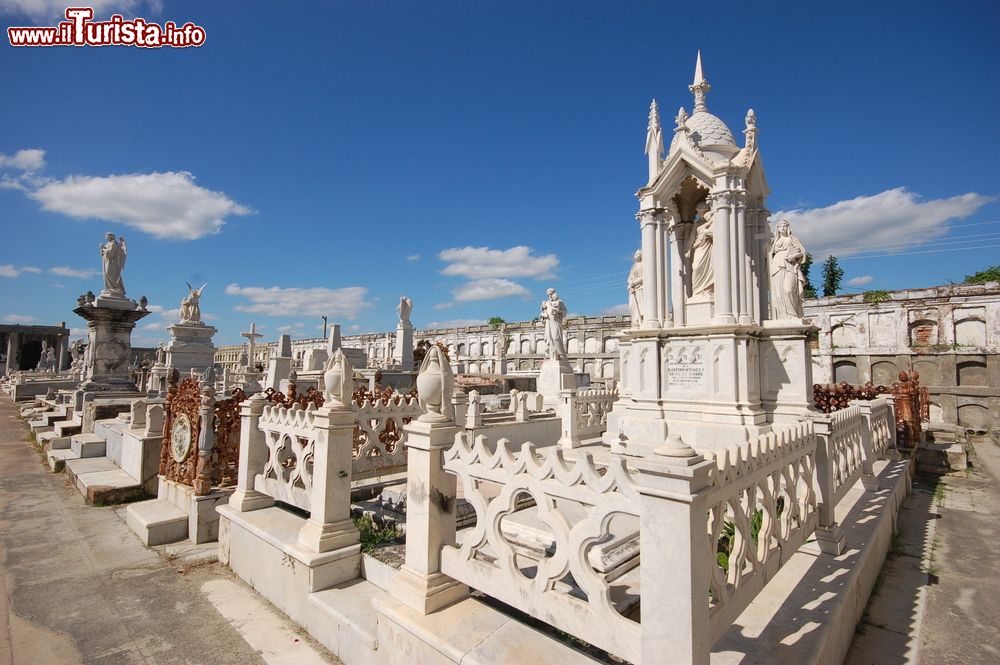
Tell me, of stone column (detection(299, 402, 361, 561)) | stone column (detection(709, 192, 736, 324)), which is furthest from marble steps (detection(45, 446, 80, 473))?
stone column (detection(709, 192, 736, 324))

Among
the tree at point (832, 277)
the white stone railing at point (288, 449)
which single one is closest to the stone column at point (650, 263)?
the white stone railing at point (288, 449)

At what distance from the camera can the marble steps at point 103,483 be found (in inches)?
298

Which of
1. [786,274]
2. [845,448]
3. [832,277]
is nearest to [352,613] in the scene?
[845,448]

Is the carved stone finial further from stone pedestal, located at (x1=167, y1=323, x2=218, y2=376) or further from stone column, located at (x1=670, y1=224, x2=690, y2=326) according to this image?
stone pedestal, located at (x1=167, y1=323, x2=218, y2=376)

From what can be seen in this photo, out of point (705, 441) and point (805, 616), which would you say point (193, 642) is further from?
point (705, 441)

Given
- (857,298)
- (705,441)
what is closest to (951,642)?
(705,441)

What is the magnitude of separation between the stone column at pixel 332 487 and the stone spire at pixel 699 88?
9.89 meters

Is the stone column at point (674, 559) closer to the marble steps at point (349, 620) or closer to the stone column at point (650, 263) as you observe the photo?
the marble steps at point (349, 620)

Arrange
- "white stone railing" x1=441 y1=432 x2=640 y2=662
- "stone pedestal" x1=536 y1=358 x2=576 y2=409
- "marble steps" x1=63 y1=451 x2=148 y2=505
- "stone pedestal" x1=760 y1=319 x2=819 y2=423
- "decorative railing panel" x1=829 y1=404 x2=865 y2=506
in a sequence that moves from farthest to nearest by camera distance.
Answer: "stone pedestal" x1=536 y1=358 x2=576 y2=409, "stone pedestal" x1=760 y1=319 x2=819 y2=423, "marble steps" x1=63 y1=451 x2=148 y2=505, "decorative railing panel" x1=829 y1=404 x2=865 y2=506, "white stone railing" x1=441 y1=432 x2=640 y2=662

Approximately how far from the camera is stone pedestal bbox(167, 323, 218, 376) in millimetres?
18781

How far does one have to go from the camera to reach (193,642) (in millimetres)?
3848

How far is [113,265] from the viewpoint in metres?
18.2

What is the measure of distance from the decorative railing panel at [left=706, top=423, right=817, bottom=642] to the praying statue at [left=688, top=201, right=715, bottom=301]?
16.7ft

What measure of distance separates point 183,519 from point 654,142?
10432 millimetres
